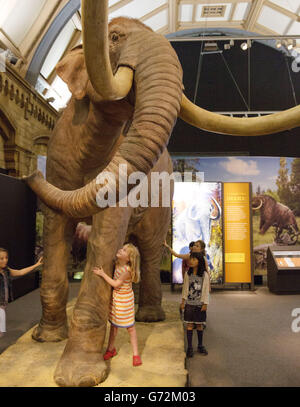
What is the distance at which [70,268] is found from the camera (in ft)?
26.5

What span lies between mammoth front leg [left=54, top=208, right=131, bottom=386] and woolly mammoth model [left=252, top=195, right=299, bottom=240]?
6.49 m

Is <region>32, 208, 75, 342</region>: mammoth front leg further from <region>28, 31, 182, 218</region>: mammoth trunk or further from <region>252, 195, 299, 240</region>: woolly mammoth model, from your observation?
<region>252, 195, 299, 240</region>: woolly mammoth model

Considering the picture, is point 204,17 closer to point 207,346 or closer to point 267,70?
point 267,70

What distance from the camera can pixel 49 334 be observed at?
2.92 metres

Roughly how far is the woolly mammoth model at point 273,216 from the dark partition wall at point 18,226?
204 inches

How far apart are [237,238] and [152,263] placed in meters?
3.51

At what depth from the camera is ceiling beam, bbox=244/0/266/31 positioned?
7.95 meters

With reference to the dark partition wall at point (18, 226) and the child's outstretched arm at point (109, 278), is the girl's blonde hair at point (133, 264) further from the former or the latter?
the dark partition wall at point (18, 226)

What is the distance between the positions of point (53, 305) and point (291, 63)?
8.54 m

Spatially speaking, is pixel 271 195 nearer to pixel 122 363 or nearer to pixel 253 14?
pixel 253 14

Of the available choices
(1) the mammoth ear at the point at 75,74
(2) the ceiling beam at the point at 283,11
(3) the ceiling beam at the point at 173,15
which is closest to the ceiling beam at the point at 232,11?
(2) the ceiling beam at the point at 283,11

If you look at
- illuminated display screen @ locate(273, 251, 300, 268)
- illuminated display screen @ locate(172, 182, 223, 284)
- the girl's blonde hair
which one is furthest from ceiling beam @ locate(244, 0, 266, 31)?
the girl's blonde hair

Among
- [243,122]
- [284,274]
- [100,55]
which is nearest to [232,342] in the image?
[243,122]

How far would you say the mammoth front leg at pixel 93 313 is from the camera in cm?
213
